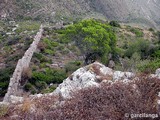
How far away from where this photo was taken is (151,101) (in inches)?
300

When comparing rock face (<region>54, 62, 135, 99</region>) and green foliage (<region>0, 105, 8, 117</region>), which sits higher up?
green foliage (<region>0, 105, 8, 117</region>)

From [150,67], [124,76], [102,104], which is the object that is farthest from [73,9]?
[102,104]

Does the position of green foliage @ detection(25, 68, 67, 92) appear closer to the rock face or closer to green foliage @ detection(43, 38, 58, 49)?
green foliage @ detection(43, 38, 58, 49)

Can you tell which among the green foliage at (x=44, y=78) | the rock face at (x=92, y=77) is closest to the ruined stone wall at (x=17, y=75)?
the green foliage at (x=44, y=78)

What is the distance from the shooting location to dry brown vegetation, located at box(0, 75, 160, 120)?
7180 millimetres

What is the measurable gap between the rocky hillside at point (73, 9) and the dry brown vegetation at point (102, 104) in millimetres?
60102

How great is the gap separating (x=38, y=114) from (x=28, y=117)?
236 mm

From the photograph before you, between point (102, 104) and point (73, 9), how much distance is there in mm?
70340

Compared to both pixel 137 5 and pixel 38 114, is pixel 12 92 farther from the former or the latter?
pixel 137 5

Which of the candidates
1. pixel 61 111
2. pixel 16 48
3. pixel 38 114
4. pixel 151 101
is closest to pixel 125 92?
pixel 151 101

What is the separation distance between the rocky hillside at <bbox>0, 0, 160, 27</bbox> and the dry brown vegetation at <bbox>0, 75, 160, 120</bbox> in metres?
60.1

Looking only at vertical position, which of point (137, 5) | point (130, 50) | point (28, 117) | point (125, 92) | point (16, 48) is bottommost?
point (137, 5)

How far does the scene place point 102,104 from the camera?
7.71 meters

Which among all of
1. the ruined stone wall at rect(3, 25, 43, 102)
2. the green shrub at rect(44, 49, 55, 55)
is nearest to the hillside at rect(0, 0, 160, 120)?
the ruined stone wall at rect(3, 25, 43, 102)
